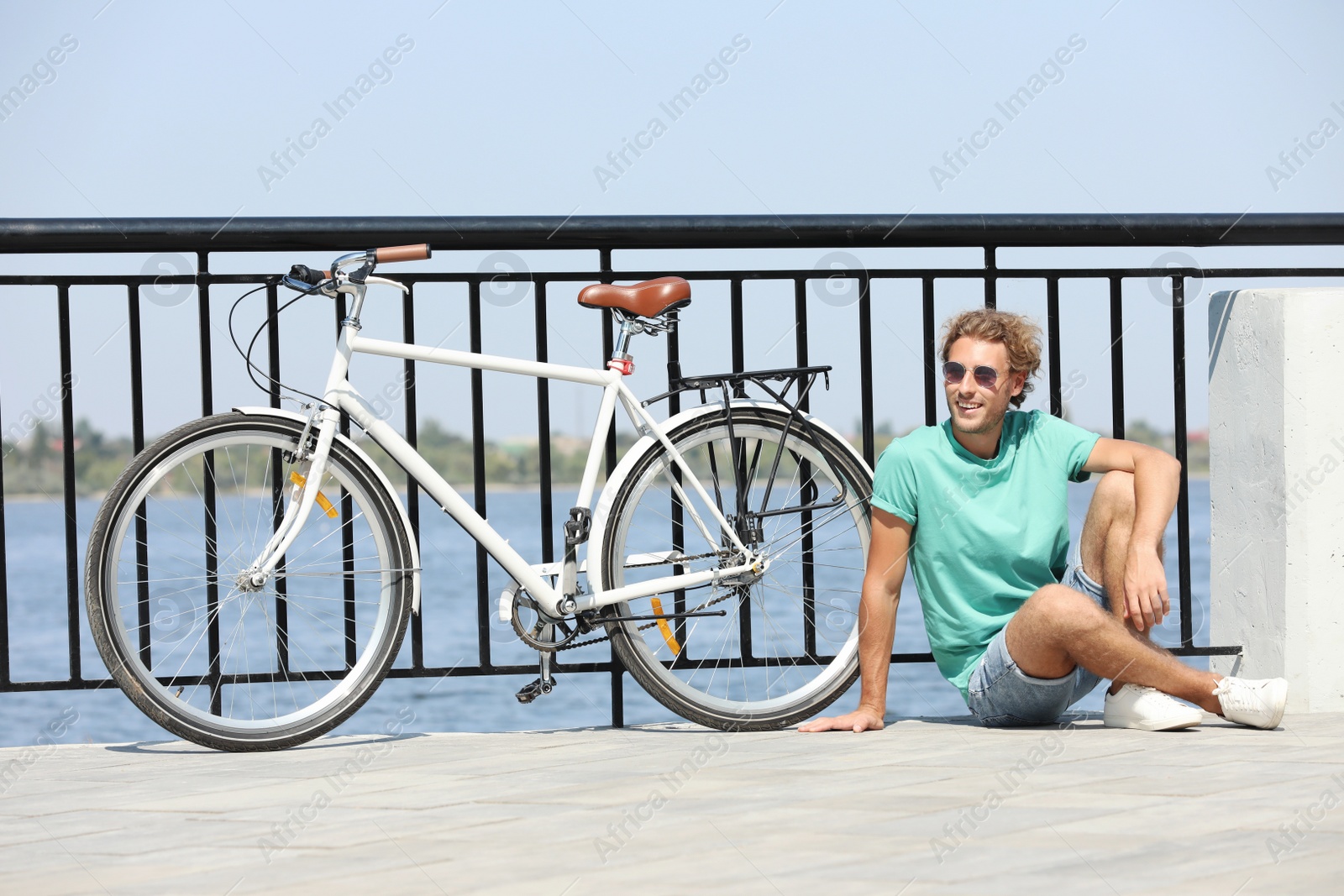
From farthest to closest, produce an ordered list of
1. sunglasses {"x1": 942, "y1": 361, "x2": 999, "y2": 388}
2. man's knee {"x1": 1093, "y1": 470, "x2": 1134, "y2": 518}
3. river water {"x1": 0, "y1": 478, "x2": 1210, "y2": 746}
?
river water {"x1": 0, "y1": 478, "x2": 1210, "y2": 746} < sunglasses {"x1": 942, "y1": 361, "x2": 999, "y2": 388} < man's knee {"x1": 1093, "y1": 470, "x2": 1134, "y2": 518}

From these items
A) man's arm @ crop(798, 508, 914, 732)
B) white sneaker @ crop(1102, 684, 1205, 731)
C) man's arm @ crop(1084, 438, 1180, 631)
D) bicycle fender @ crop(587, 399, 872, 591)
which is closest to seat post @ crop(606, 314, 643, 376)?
bicycle fender @ crop(587, 399, 872, 591)

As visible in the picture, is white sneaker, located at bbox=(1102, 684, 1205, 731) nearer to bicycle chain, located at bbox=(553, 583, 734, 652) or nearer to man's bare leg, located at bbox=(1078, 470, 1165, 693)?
man's bare leg, located at bbox=(1078, 470, 1165, 693)

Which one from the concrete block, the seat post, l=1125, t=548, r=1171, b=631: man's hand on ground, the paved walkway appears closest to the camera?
the paved walkway

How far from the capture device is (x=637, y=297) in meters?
3.54

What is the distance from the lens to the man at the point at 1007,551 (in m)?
3.32

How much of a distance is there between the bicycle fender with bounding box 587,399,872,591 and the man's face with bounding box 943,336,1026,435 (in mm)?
387

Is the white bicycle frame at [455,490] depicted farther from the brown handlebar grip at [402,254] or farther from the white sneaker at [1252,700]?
the white sneaker at [1252,700]

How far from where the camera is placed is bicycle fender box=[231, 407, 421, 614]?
11.1 ft

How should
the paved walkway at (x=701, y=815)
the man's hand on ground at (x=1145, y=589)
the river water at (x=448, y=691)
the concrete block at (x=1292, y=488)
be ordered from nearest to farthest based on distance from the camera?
1. the paved walkway at (x=701, y=815)
2. the man's hand on ground at (x=1145, y=589)
3. the concrete block at (x=1292, y=488)
4. the river water at (x=448, y=691)

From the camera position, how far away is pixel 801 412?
379 cm

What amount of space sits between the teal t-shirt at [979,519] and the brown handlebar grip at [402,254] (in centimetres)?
122

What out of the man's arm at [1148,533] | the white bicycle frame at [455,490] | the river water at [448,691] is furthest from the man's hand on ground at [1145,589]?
the river water at [448,691]

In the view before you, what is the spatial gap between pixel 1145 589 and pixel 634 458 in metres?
1.25

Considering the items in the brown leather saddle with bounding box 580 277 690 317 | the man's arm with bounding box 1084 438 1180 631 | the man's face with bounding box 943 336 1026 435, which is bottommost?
the man's arm with bounding box 1084 438 1180 631
